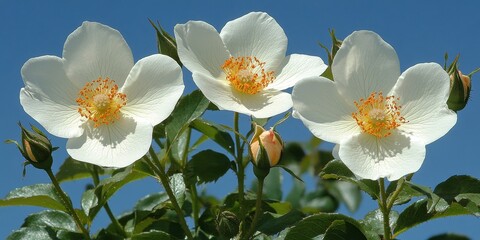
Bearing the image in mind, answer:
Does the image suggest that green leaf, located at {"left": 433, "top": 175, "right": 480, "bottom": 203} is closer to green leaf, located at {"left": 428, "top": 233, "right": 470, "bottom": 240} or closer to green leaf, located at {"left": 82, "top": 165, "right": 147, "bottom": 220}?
green leaf, located at {"left": 428, "top": 233, "right": 470, "bottom": 240}

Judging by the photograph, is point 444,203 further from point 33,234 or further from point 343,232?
point 33,234

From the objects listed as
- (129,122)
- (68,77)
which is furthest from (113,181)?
(68,77)

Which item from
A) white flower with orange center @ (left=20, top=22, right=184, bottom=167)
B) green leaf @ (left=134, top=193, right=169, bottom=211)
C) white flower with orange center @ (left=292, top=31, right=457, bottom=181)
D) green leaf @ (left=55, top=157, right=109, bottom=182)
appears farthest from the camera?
green leaf @ (left=55, top=157, right=109, bottom=182)

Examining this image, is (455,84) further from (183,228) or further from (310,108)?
(183,228)

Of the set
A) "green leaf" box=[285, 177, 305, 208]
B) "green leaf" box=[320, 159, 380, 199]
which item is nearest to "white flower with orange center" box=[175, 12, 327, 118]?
"green leaf" box=[320, 159, 380, 199]

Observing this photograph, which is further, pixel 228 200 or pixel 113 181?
pixel 228 200
